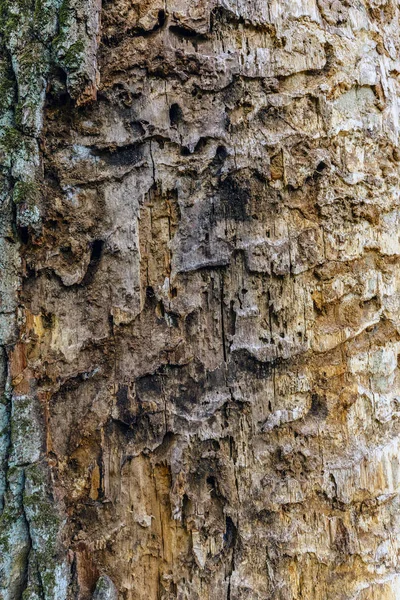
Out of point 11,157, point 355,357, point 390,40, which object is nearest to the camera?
point 11,157

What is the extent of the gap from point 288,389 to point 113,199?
2.31ft

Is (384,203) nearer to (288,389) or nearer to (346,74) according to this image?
(346,74)

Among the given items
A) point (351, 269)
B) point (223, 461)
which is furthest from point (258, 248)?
point (223, 461)

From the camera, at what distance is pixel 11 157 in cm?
141

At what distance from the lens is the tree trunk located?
4.62ft

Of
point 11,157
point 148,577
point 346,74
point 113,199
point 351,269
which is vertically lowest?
point 148,577

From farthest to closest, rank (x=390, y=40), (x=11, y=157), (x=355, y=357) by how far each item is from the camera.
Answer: (x=390, y=40), (x=355, y=357), (x=11, y=157)

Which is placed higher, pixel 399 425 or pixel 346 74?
pixel 346 74

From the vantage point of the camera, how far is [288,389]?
1453 millimetres

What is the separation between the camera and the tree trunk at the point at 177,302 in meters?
1.41

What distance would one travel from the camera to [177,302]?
1.43m

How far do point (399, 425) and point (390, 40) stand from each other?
3.98 ft

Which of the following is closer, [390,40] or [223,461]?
[223,461]

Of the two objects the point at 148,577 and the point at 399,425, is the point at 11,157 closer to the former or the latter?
the point at 148,577
